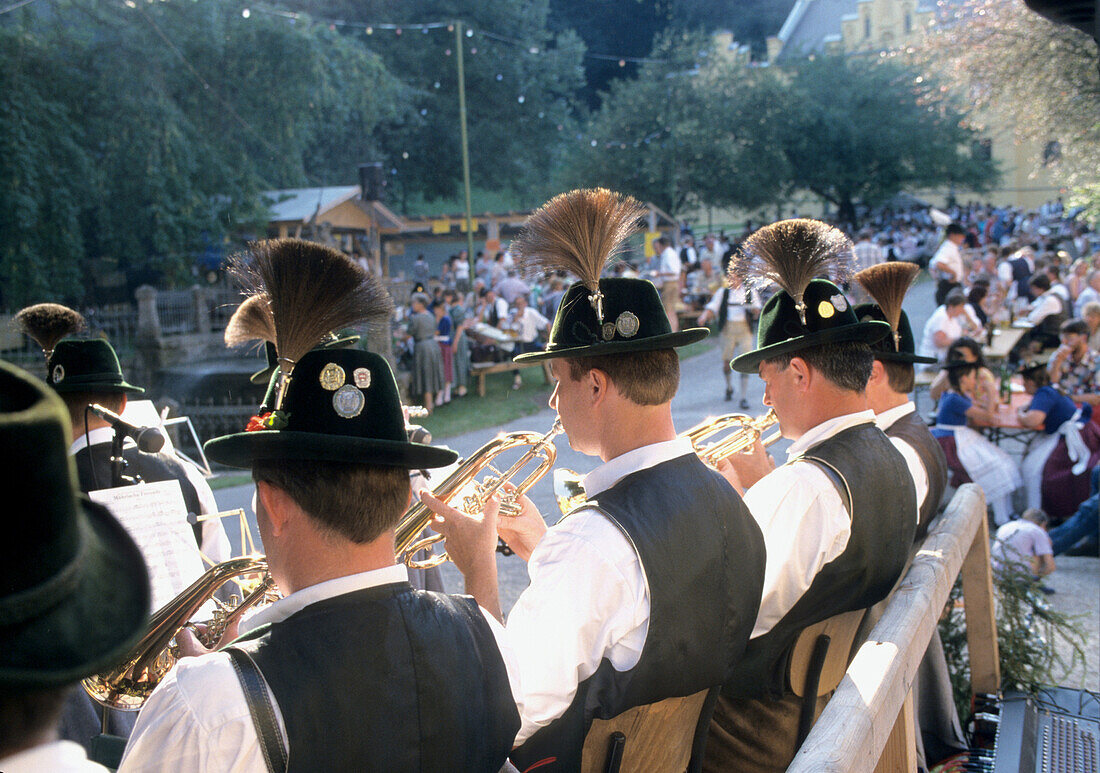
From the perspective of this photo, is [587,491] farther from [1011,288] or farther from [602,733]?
[1011,288]

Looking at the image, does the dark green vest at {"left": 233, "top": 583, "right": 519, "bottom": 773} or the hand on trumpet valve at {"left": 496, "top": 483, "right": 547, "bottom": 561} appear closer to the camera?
the dark green vest at {"left": 233, "top": 583, "right": 519, "bottom": 773}

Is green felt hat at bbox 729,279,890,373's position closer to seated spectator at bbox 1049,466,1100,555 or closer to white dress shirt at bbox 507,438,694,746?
white dress shirt at bbox 507,438,694,746

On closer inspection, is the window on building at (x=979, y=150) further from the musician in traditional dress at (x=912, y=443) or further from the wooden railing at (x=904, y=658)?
the wooden railing at (x=904, y=658)

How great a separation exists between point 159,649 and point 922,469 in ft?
9.51

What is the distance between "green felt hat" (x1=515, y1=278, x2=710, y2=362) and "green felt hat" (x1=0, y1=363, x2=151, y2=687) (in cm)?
158

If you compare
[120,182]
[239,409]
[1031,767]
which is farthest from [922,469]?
[120,182]

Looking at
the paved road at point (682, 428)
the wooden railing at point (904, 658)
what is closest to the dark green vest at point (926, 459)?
the wooden railing at point (904, 658)

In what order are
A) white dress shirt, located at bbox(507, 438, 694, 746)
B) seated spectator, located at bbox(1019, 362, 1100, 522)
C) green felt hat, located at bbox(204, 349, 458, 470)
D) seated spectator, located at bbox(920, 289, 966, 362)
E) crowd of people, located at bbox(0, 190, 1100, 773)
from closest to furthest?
crowd of people, located at bbox(0, 190, 1100, 773) → green felt hat, located at bbox(204, 349, 458, 470) → white dress shirt, located at bbox(507, 438, 694, 746) → seated spectator, located at bbox(1019, 362, 1100, 522) → seated spectator, located at bbox(920, 289, 966, 362)

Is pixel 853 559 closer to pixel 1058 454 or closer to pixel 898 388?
pixel 898 388

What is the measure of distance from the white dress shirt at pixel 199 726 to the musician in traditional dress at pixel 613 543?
0.71 m

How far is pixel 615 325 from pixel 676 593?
29.3 inches

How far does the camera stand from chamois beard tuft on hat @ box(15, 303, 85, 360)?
408 centimetres

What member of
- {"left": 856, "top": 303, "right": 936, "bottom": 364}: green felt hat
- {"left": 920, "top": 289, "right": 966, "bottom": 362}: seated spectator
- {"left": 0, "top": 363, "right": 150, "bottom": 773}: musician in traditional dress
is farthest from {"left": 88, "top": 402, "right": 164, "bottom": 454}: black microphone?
{"left": 920, "top": 289, "right": 966, "bottom": 362}: seated spectator

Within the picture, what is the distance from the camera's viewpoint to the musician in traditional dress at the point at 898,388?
374 cm
